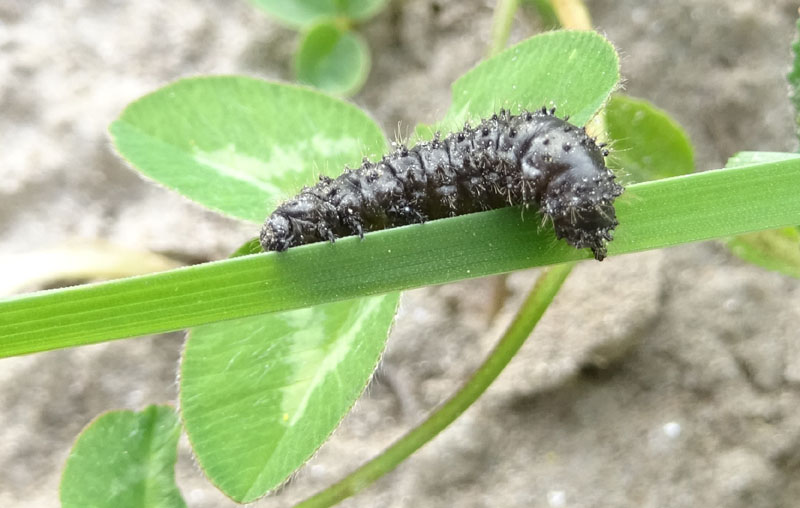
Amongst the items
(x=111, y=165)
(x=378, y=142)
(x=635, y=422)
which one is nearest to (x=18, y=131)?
(x=111, y=165)

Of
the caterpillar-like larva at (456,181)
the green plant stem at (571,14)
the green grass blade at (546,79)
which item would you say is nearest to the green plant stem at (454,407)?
the caterpillar-like larva at (456,181)

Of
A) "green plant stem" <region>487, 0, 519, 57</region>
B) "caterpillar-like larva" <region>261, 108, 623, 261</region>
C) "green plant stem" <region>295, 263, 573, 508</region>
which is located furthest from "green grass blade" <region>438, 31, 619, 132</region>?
"green plant stem" <region>487, 0, 519, 57</region>

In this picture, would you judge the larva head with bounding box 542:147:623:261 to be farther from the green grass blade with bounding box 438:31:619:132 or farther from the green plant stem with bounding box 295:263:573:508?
the green plant stem with bounding box 295:263:573:508

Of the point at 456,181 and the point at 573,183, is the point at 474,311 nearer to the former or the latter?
the point at 456,181

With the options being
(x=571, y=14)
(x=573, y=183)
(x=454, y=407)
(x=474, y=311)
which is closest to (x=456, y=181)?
(x=573, y=183)

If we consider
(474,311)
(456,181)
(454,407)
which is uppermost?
(456,181)

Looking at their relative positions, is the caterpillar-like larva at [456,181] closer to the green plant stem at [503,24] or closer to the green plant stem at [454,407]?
the green plant stem at [454,407]
